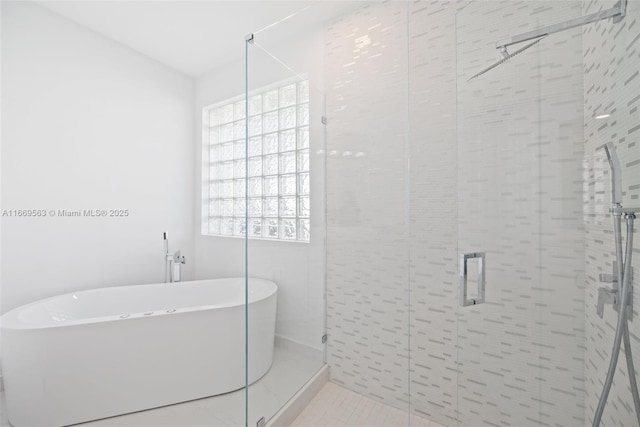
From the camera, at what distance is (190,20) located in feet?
7.75

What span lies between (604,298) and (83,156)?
3397mm

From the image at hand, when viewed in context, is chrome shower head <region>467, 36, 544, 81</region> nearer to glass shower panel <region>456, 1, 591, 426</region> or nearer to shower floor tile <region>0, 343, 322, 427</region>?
glass shower panel <region>456, 1, 591, 426</region>

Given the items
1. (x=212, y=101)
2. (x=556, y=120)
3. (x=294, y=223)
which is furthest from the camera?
(x=212, y=101)

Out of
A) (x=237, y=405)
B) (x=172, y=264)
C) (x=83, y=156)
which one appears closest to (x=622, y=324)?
(x=237, y=405)

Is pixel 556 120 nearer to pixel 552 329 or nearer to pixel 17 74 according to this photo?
pixel 552 329

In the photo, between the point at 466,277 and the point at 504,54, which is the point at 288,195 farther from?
the point at 504,54

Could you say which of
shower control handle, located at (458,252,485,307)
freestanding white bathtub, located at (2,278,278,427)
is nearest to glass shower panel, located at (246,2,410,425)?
freestanding white bathtub, located at (2,278,278,427)

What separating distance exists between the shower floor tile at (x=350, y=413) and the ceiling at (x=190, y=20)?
92.9 inches

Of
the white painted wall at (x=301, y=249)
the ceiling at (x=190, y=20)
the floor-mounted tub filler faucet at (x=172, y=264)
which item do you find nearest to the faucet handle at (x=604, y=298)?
the white painted wall at (x=301, y=249)

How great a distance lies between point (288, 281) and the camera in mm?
1805

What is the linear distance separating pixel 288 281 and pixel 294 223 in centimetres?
37

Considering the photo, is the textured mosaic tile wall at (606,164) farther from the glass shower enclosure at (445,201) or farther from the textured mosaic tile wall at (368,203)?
the textured mosaic tile wall at (368,203)

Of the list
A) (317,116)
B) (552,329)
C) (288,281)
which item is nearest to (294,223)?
(288,281)

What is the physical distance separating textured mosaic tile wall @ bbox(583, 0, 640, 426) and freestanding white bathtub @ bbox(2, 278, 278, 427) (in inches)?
54.8
